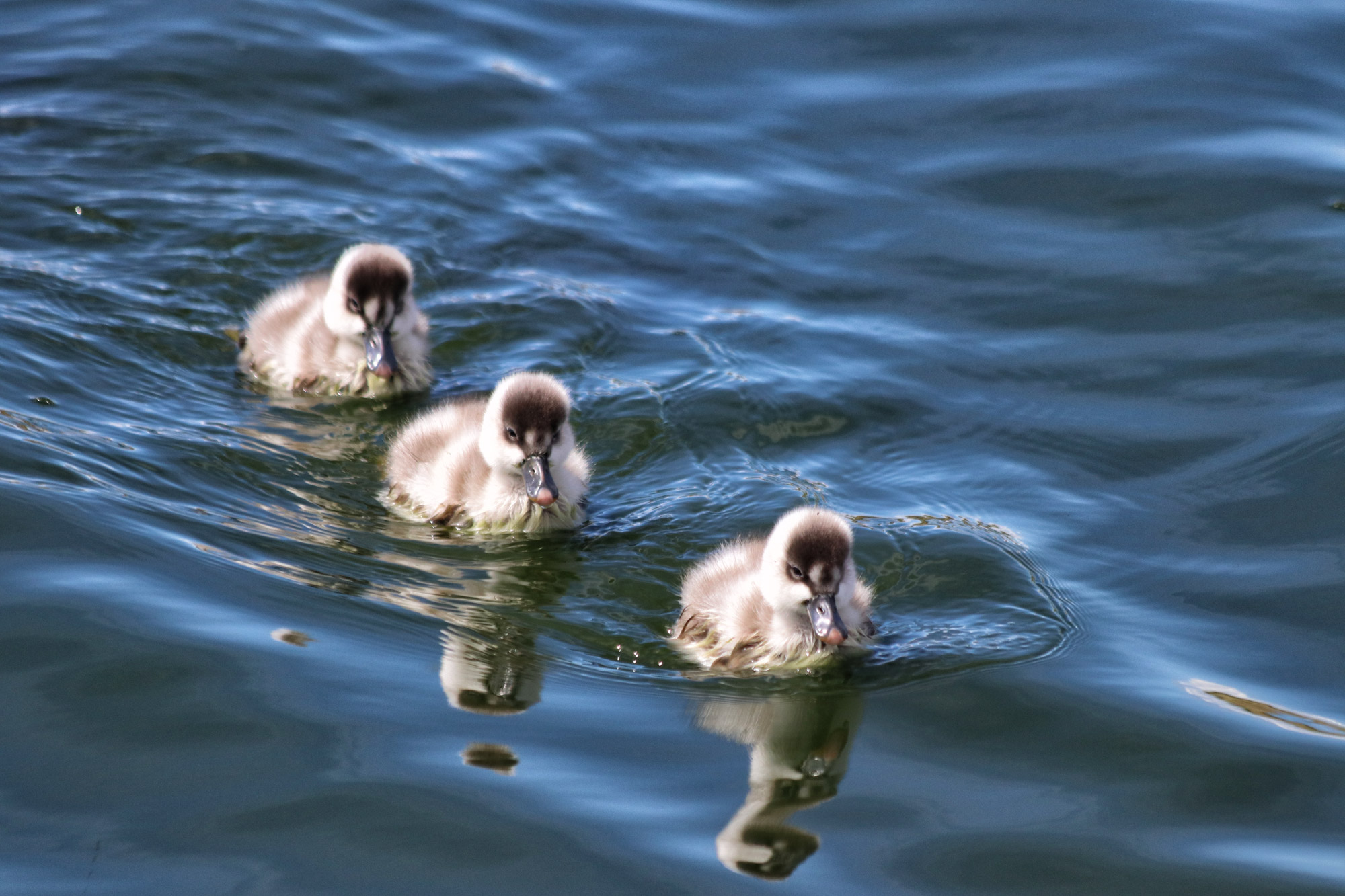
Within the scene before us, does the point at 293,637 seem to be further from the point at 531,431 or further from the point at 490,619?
the point at 531,431

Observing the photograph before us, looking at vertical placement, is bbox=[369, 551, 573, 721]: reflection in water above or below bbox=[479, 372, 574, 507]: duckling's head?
below

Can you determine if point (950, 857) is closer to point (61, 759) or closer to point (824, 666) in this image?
point (824, 666)

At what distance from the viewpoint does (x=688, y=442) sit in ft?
18.8

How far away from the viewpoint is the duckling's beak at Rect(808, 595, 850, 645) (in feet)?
13.4

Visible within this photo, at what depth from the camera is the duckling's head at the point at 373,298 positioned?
582 centimetres

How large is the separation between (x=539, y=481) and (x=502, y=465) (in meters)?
0.17

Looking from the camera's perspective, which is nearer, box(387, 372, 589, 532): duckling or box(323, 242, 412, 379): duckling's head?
box(387, 372, 589, 532): duckling

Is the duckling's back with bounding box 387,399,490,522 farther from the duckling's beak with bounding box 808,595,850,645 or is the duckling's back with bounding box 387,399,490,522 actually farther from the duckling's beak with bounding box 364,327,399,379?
the duckling's beak with bounding box 808,595,850,645

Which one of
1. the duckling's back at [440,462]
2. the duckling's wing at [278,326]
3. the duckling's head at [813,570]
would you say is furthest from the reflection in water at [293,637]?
the duckling's wing at [278,326]

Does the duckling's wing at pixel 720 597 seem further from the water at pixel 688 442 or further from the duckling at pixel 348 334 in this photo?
the duckling at pixel 348 334

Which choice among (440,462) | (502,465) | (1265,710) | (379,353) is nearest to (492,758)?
(502,465)

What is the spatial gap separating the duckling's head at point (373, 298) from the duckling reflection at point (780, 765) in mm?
2364

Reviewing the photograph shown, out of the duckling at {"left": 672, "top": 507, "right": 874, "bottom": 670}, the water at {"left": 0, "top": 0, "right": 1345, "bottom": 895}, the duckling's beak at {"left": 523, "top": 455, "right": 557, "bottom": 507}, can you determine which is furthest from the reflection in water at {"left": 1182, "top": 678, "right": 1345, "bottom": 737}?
the duckling's beak at {"left": 523, "top": 455, "right": 557, "bottom": 507}

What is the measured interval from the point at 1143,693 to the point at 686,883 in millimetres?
1568
